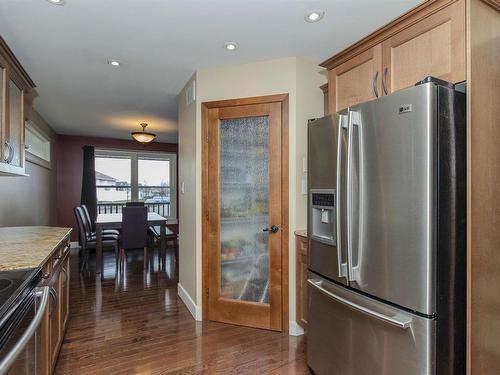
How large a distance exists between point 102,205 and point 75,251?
1135mm

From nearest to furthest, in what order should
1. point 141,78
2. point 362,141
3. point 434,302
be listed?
point 434,302 → point 362,141 → point 141,78

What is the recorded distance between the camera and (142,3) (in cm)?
182

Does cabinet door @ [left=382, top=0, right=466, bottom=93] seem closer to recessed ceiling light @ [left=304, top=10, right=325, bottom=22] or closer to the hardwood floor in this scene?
recessed ceiling light @ [left=304, top=10, right=325, bottom=22]

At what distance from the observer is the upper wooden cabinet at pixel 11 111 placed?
2117mm

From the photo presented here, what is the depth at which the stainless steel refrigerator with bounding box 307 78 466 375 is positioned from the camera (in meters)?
1.31

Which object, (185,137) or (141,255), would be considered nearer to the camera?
(185,137)

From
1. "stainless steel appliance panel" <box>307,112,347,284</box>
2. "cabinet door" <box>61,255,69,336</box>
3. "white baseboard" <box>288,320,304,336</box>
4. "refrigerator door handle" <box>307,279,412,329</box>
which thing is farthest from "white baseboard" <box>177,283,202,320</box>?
"refrigerator door handle" <box>307,279,412,329</box>

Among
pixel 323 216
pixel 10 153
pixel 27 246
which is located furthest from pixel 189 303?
→ pixel 10 153

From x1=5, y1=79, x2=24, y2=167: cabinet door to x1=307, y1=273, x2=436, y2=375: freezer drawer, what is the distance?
2.42 m

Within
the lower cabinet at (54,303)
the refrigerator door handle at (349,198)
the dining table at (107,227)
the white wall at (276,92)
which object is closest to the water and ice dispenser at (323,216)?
the refrigerator door handle at (349,198)

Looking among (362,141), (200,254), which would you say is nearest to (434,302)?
(362,141)

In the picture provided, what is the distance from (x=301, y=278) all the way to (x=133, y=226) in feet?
10.00

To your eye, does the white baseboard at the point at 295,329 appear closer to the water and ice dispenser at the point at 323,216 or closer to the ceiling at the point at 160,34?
the water and ice dispenser at the point at 323,216

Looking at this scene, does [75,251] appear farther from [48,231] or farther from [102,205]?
[48,231]
